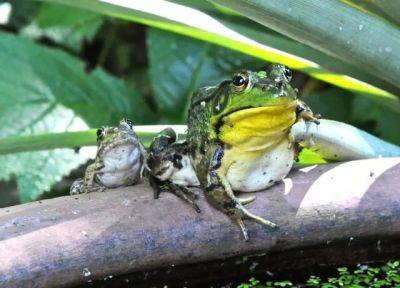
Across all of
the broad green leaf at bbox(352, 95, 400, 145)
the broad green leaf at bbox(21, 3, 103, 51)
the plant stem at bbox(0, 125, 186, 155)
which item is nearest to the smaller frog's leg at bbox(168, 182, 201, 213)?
the plant stem at bbox(0, 125, 186, 155)

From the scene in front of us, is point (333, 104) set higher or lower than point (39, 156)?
higher

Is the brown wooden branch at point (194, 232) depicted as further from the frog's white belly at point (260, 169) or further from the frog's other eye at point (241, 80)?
the frog's other eye at point (241, 80)

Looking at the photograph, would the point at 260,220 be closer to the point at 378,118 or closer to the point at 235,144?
the point at 235,144

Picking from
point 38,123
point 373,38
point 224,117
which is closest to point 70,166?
point 38,123

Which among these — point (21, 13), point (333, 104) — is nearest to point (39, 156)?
point (333, 104)

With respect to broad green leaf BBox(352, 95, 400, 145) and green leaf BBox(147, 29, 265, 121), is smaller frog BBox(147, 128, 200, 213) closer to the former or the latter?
green leaf BBox(147, 29, 265, 121)

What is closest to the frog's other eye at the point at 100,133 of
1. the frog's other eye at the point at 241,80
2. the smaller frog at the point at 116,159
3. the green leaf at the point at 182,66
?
the smaller frog at the point at 116,159
